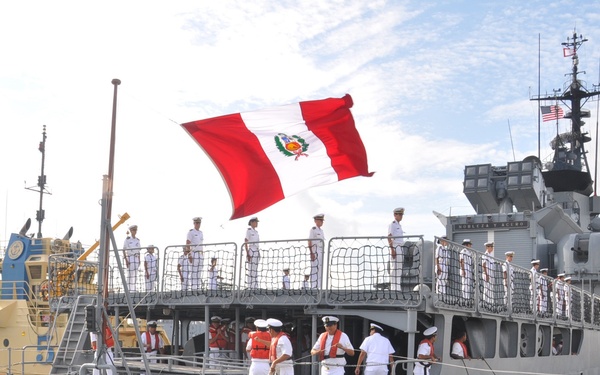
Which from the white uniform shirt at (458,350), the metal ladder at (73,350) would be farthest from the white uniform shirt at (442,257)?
the metal ladder at (73,350)

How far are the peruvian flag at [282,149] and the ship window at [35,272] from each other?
60.5 ft

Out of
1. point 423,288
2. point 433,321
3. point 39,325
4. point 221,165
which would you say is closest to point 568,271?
point 433,321

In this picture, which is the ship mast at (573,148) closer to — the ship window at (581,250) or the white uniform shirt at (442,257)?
the ship window at (581,250)

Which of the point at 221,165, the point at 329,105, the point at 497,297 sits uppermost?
the point at 329,105

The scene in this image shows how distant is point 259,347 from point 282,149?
2.86 metres

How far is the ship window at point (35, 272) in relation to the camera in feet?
90.5

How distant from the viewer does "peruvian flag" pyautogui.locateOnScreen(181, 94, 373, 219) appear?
441 inches

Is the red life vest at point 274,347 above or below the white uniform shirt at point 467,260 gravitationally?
below

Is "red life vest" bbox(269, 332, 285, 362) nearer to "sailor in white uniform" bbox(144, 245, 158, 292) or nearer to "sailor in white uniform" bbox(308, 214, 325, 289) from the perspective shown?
"sailor in white uniform" bbox(308, 214, 325, 289)

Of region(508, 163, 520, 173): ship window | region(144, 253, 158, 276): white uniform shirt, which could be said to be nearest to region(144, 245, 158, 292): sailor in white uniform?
region(144, 253, 158, 276): white uniform shirt

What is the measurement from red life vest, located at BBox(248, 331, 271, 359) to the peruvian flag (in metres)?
1.69

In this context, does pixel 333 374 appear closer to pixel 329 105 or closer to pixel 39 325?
pixel 329 105

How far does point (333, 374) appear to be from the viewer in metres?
10.4

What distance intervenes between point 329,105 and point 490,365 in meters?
5.12
